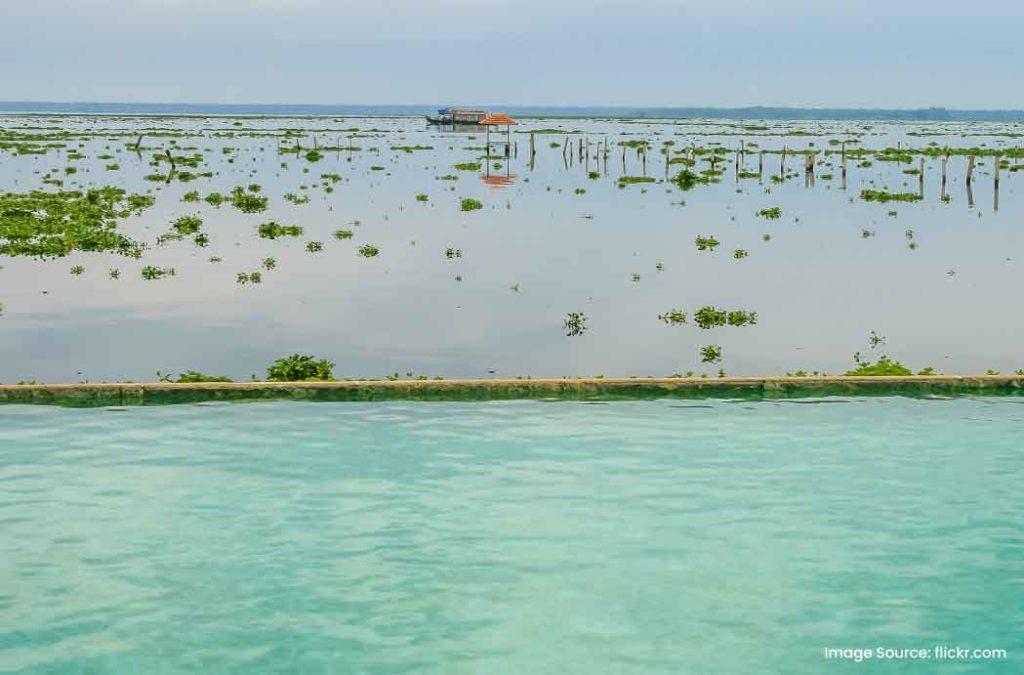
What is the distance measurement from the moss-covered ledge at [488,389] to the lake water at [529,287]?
3565 mm

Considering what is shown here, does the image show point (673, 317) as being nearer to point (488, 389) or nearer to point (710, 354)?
point (710, 354)

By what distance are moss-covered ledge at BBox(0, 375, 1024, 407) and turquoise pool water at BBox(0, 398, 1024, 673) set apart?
0.34 meters

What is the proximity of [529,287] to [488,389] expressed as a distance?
13.9m

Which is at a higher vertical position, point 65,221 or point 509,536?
point 65,221

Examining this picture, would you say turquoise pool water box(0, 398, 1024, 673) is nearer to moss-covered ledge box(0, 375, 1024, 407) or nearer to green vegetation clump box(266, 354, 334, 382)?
moss-covered ledge box(0, 375, 1024, 407)

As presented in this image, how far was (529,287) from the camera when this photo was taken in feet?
104

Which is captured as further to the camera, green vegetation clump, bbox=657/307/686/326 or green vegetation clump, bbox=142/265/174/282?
green vegetation clump, bbox=142/265/174/282

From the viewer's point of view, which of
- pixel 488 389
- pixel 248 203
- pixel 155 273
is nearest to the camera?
pixel 488 389

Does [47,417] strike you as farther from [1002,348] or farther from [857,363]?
[1002,348]

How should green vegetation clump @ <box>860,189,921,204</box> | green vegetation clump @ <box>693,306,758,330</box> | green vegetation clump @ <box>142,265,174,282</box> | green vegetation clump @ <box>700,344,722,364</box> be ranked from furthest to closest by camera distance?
1. green vegetation clump @ <box>860,189,921,204</box>
2. green vegetation clump @ <box>142,265,174,282</box>
3. green vegetation clump @ <box>693,306,758,330</box>
4. green vegetation clump @ <box>700,344,722,364</box>

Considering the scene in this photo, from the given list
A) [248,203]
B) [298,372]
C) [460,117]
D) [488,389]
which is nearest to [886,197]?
[248,203]

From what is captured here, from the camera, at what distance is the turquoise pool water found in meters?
9.83

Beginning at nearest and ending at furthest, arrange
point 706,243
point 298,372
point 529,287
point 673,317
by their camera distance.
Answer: point 298,372 < point 673,317 < point 529,287 < point 706,243

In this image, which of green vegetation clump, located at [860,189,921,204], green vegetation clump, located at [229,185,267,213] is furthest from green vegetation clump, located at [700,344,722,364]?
green vegetation clump, located at [860,189,921,204]
